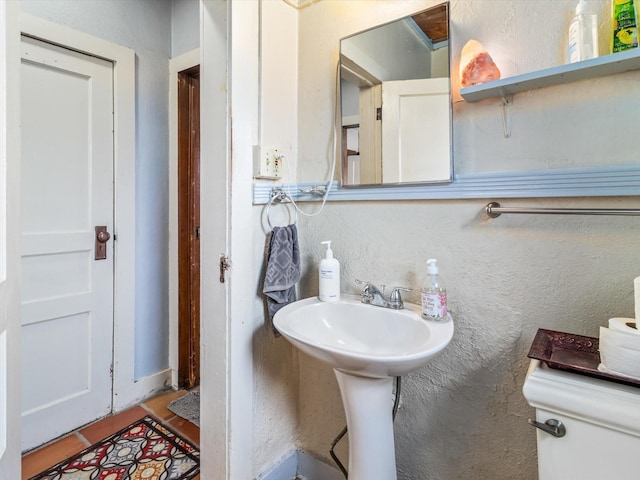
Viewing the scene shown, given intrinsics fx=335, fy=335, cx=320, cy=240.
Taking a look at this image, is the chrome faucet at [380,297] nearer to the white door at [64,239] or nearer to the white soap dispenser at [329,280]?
the white soap dispenser at [329,280]

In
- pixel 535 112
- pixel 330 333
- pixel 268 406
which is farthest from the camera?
pixel 268 406

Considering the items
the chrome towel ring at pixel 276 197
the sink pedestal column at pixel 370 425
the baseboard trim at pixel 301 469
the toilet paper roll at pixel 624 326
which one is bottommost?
the baseboard trim at pixel 301 469

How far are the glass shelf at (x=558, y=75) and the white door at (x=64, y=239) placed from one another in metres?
1.80

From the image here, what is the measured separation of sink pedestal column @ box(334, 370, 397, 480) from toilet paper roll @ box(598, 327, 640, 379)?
1.71ft

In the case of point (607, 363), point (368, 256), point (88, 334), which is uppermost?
point (368, 256)

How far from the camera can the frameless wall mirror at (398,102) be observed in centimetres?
107

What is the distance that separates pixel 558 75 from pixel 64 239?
2094 millimetres

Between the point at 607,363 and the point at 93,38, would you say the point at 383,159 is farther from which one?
the point at 93,38

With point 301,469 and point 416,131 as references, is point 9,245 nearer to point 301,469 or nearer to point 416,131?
point 416,131

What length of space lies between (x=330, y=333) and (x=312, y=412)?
497mm

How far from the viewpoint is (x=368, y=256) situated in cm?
125

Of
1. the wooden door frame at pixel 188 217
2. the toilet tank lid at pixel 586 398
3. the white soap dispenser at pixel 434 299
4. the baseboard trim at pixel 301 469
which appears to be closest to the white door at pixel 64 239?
the wooden door frame at pixel 188 217

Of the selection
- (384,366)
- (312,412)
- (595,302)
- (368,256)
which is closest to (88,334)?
(312,412)

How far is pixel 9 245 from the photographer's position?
0.75 metres
